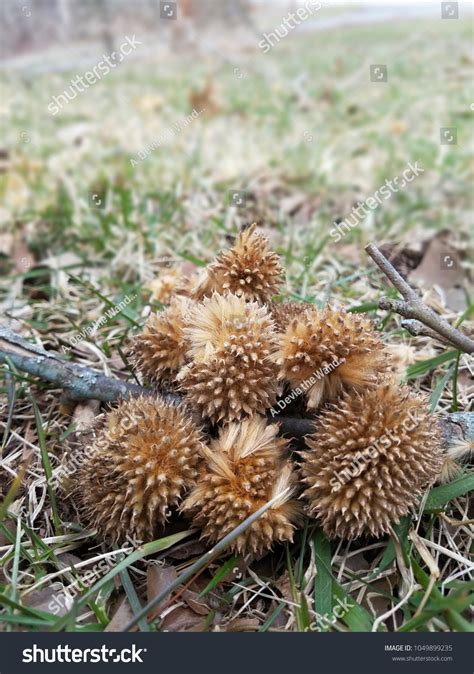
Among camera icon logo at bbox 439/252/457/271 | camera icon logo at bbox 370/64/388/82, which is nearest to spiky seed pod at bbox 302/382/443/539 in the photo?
camera icon logo at bbox 439/252/457/271

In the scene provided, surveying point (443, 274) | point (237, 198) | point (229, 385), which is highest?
point (237, 198)

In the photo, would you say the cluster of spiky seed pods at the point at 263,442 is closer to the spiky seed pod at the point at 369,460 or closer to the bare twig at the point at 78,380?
the spiky seed pod at the point at 369,460

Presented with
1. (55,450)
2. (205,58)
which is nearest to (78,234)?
(55,450)

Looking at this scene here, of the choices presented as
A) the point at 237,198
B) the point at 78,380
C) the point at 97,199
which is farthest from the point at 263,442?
the point at 97,199

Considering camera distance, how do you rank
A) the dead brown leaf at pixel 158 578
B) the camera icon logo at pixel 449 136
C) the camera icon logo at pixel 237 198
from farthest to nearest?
the camera icon logo at pixel 449 136, the camera icon logo at pixel 237 198, the dead brown leaf at pixel 158 578

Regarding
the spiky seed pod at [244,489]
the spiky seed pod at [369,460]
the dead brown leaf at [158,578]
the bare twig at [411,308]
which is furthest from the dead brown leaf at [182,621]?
the bare twig at [411,308]

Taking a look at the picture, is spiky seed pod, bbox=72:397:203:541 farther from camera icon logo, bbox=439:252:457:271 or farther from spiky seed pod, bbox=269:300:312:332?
camera icon logo, bbox=439:252:457:271

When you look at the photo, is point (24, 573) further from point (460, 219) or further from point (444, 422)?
point (460, 219)

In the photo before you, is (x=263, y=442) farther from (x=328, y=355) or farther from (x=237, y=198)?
(x=237, y=198)
